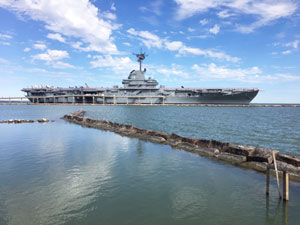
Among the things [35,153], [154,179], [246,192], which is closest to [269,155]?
[246,192]

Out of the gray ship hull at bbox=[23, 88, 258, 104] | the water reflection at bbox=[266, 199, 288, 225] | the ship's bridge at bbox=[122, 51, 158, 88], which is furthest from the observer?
the ship's bridge at bbox=[122, 51, 158, 88]

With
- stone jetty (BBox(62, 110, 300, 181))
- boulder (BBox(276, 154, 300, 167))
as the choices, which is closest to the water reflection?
stone jetty (BBox(62, 110, 300, 181))

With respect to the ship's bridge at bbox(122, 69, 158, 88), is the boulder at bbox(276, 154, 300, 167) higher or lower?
lower

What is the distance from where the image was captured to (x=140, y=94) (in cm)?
7569

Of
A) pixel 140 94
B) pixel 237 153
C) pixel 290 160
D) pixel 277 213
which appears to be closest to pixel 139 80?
pixel 140 94

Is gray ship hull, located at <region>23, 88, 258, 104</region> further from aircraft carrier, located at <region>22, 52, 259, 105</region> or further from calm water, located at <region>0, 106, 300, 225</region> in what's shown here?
calm water, located at <region>0, 106, 300, 225</region>

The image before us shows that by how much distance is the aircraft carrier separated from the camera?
2633 inches

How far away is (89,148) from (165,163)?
16.9 ft

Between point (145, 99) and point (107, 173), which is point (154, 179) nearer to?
point (107, 173)

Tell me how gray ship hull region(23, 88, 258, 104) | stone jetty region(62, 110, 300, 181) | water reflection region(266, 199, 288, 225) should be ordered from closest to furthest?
water reflection region(266, 199, 288, 225)
stone jetty region(62, 110, 300, 181)
gray ship hull region(23, 88, 258, 104)

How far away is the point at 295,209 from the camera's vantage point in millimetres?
5543

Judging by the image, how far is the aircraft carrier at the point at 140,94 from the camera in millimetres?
66875

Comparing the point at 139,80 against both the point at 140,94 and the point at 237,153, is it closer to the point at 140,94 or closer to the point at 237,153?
the point at 140,94

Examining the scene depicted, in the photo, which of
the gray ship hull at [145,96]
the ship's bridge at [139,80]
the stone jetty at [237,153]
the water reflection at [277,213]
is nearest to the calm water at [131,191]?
the water reflection at [277,213]
